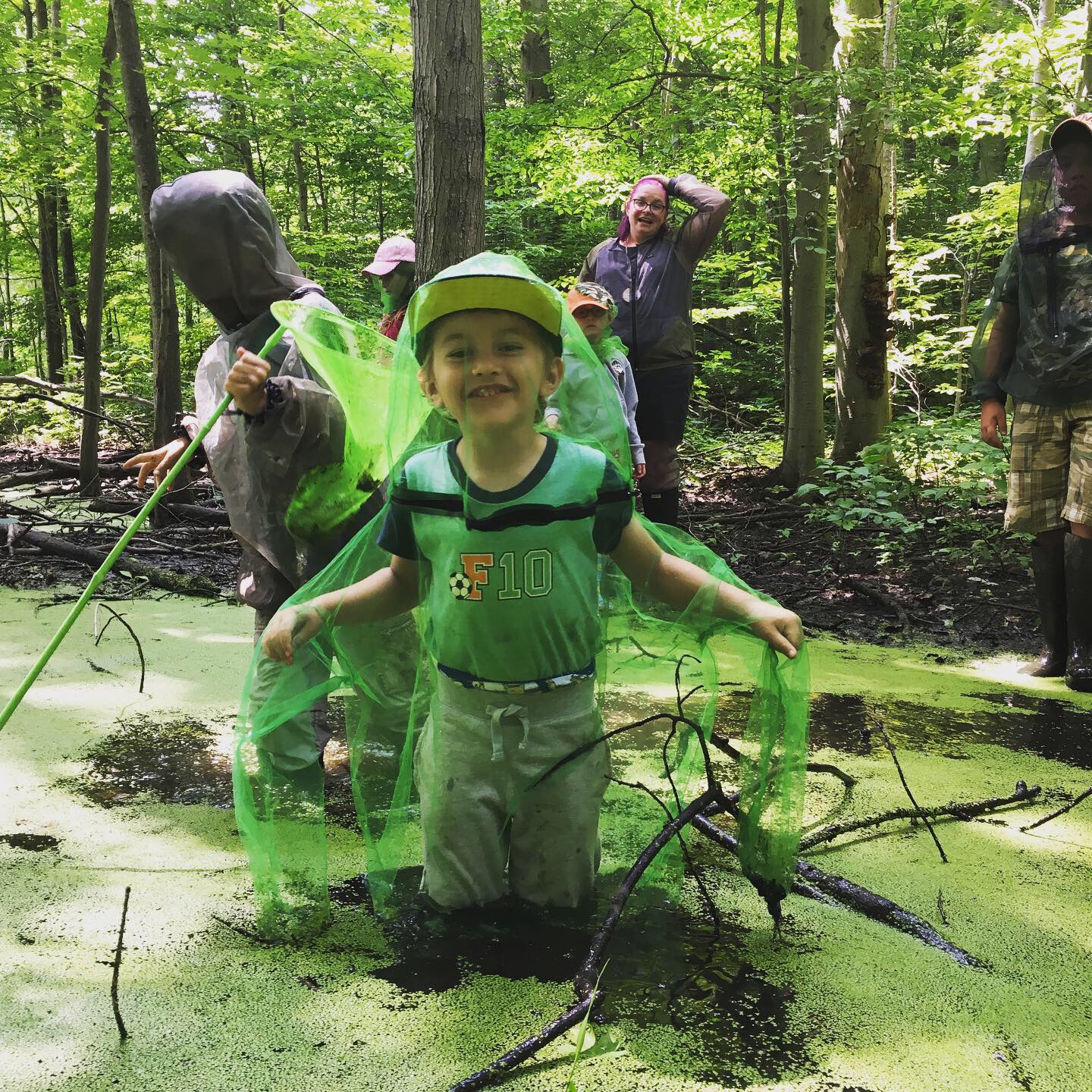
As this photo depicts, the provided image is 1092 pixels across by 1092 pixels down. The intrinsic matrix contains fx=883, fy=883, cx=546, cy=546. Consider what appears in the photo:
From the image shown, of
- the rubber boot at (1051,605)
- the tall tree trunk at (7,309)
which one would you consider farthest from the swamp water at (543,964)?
the tall tree trunk at (7,309)

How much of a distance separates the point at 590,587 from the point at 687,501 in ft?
16.7

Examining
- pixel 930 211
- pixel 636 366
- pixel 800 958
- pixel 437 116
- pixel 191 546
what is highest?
pixel 930 211

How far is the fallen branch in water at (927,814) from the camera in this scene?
6.08 ft

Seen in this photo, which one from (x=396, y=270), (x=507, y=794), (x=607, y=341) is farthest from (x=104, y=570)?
(x=396, y=270)

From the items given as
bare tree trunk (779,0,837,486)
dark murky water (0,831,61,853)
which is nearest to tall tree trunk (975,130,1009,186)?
bare tree trunk (779,0,837,486)

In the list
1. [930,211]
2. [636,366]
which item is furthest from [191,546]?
[930,211]

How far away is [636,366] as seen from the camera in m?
3.70

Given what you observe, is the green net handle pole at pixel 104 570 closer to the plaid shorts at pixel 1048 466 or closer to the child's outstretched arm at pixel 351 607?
the child's outstretched arm at pixel 351 607

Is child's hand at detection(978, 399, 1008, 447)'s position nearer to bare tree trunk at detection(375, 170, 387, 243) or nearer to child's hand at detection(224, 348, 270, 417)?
child's hand at detection(224, 348, 270, 417)

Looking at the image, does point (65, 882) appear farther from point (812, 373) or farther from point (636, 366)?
point (812, 373)

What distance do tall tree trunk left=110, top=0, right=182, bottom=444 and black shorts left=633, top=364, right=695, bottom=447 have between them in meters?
2.65

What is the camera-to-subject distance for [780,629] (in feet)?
4.65

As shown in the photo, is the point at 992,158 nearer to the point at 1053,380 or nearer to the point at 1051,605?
the point at 1053,380

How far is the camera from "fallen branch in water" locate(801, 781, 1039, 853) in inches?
72.9
